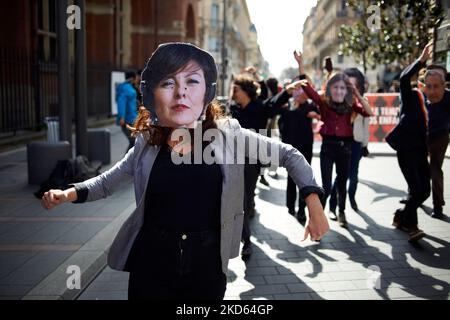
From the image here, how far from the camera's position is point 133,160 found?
8.34 ft

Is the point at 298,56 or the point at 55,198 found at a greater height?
the point at 298,56

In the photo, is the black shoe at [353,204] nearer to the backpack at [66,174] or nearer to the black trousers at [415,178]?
the black trousers at [415,178]

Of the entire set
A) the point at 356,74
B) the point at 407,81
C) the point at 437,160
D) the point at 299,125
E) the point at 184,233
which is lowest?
the point at 437,160

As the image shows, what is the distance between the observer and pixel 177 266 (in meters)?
2.37

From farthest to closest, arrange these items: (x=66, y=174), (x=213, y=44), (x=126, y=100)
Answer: (x=213, y=44) < (x=126, y=100) < (x=66, y=174)

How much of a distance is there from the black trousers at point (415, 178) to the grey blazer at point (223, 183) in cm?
388

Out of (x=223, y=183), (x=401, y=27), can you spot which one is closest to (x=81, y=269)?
(x=223, y=183)

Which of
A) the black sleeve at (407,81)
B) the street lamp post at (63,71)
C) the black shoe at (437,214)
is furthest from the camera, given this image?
the street lamp post at (63,71)

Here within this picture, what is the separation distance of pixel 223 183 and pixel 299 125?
15.1 ft

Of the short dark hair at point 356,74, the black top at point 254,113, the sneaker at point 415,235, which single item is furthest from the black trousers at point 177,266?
the short dark hair at point 356,74

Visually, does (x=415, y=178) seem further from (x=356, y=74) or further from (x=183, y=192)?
(x=183, y=192)

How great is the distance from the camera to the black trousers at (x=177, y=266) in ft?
7.75

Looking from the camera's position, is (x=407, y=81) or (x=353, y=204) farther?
(x=353, y=204)

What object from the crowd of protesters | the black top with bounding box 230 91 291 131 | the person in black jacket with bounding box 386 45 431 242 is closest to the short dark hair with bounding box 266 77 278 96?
the crowd of protesters
